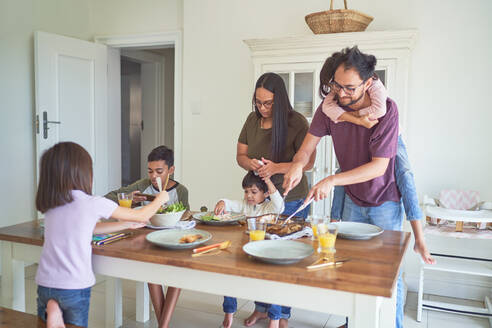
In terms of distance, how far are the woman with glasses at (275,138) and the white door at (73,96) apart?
Answer: 213 cm

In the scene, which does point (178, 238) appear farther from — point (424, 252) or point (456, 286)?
point (456, 286)

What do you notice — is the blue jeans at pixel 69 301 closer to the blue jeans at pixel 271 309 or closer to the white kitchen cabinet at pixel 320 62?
the blue jeans at pixel 271 309

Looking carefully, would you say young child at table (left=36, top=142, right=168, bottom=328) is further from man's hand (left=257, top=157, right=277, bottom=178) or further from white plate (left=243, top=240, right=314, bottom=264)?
man's hand (left=257, top=157, right=277, bottom=178)

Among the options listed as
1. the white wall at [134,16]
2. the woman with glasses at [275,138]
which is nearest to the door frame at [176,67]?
the white wall at [134,16]

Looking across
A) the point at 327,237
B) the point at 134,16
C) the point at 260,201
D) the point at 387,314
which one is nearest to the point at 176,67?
the point at 134,16

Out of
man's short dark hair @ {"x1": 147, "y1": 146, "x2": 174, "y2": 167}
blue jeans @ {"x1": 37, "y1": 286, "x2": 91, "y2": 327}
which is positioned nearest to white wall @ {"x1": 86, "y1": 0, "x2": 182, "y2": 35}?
man's short dark hair @ {"x1": 147, "y1": 146, "x2": 174, "y2": 167}

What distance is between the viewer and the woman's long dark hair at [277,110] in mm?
2252

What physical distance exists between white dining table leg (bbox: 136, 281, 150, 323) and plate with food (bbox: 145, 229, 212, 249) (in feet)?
3.51

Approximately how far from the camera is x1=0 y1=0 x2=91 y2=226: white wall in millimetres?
3555

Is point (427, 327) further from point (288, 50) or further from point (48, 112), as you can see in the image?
point (48, 112)

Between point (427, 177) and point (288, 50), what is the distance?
4.47 ft

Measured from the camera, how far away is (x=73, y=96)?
401 cm

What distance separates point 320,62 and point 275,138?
1.07m

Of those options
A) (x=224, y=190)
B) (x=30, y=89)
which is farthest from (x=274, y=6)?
(x=30, y=89)
